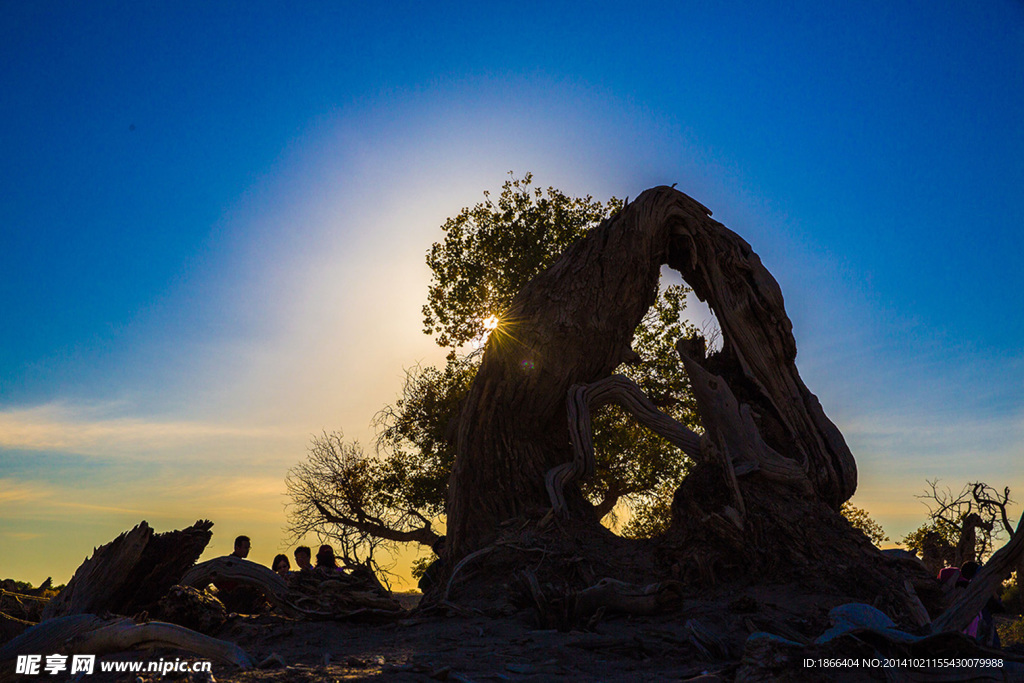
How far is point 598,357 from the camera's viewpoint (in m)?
9.03

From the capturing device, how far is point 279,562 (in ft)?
34.4

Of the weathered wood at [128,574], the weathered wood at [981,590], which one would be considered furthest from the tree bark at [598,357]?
the weathered wood at [981,590]

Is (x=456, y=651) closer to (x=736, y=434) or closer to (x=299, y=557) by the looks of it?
(x=736, y=434)

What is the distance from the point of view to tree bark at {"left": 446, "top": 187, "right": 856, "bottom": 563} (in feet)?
28.5

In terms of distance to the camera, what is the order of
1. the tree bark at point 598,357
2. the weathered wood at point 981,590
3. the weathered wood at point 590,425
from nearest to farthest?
the weathered wood at point 981,590 < the weathered wood at point 590,425 < the tree bark at point 598,357

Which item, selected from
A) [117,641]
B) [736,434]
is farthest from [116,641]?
[736,434]

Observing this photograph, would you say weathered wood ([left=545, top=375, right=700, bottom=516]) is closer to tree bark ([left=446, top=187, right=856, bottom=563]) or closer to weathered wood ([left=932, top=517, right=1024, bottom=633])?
tree bark ([left=446, top=187, right=856, bottom=563])

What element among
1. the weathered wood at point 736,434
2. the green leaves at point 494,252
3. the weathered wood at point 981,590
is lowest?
the weathered wood at point 981,590

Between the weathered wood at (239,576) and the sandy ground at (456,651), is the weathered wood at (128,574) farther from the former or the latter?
the sandy ground at (456,651)

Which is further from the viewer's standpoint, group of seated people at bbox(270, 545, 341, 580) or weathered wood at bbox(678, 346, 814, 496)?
group of seated people at bbox(270, 545, 341, 580)

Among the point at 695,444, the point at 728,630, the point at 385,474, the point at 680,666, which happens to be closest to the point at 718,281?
the point at 695,444

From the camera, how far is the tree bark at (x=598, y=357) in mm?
8680

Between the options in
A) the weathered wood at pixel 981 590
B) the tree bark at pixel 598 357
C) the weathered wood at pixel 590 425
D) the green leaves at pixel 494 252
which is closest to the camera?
the weathered wood at pixel 981 590

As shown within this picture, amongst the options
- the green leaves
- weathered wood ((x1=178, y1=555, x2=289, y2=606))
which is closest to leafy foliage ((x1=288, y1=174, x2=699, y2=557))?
the green leaves
